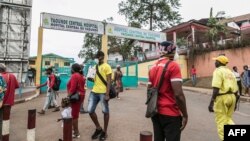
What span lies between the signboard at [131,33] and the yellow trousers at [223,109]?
13.9 metres

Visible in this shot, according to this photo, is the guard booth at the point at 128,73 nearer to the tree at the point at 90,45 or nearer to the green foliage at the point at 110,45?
the green foliage at the point at 110,45

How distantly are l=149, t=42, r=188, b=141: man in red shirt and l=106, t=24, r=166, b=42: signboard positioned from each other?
15.2 metres

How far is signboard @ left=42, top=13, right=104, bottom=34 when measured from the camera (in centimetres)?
1544

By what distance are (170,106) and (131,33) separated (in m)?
16.8

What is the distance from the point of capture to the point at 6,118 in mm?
5070

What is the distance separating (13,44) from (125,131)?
1201cm

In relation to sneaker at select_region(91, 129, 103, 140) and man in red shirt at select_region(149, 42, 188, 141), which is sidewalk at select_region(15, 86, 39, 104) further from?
man in red shirt at select_region(149, 42, 188, 141)

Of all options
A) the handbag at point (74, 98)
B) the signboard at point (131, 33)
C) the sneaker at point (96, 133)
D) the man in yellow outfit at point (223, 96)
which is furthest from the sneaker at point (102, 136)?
the signboard at point (131, 33)

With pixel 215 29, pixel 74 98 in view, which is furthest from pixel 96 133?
pixel 215 29

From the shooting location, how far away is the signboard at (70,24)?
608 inches

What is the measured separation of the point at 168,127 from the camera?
3.30 metres

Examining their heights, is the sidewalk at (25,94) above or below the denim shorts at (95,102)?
below

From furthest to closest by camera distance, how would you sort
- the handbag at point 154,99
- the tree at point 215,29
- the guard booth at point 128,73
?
1. the tree at point 215,29
2. the guard booth at point 128,73
3. the handbag at point 154,99

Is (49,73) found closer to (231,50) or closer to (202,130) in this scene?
(202,130)
